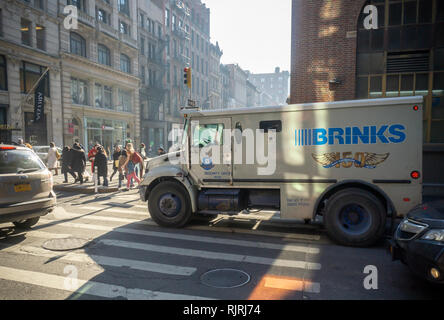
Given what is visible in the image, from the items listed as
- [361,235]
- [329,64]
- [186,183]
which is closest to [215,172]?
[186,183]

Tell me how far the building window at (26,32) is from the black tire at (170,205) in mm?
25254

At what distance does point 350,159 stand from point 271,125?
69.6 inches

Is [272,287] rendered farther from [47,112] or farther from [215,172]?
[47,112]

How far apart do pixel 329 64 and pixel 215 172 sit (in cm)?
882

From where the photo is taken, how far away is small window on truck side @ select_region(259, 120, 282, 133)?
21.8 feet

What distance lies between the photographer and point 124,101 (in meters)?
38.0

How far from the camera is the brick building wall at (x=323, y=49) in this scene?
42.2 ft

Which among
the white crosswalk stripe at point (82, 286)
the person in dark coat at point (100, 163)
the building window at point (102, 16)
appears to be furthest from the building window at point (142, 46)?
the white crosswalk stripe at point (82, 286)

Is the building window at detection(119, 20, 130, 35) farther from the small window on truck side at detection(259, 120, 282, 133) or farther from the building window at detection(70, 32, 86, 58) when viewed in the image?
the small window on truck side at detection(259, 120, 282, 133)

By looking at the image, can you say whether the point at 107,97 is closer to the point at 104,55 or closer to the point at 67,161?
the point at 104,55

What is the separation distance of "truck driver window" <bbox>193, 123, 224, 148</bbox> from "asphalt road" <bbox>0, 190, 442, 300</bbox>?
2.07 meters

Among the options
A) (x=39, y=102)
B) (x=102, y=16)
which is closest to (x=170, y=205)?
(x=39, y=102)

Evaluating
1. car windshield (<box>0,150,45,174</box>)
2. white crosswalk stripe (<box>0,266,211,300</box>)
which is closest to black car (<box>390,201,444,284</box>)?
white crosswalk stripe (<box>0,266,211,300</box>)

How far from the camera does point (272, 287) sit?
14.1 ft
